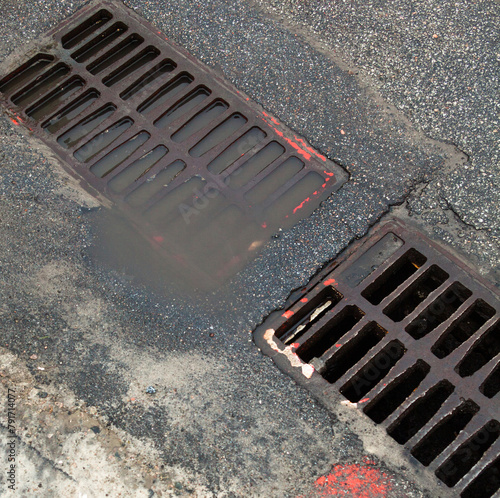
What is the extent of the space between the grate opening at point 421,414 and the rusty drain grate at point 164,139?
1103mm

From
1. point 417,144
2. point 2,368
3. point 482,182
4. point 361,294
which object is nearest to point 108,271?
point 2,368

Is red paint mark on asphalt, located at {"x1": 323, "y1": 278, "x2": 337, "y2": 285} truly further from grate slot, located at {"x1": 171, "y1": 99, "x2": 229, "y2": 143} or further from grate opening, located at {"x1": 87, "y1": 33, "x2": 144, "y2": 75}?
grate opening, located at {"x1": 87, "y1": 33, "x2": 144, "y2": 75}

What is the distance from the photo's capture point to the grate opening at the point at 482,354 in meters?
2.70

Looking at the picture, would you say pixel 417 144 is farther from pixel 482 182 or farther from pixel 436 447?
pixel 436 447

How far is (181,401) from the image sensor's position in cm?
251

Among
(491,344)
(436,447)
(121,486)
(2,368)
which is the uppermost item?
(491,344)

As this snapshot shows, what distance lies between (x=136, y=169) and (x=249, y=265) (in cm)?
87

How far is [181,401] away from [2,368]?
2.82ft

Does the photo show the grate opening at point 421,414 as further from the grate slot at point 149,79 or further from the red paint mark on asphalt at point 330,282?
the grate slot at point 149,79

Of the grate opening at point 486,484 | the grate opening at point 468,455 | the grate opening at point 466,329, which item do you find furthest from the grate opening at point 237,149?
the grate opening at point 486,484

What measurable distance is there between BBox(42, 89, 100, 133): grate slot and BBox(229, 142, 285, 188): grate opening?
1017mm

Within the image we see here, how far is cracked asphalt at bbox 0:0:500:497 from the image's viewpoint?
2.40 metres

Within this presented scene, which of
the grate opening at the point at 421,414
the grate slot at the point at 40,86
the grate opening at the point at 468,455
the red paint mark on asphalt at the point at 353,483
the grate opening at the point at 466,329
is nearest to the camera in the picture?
the red paint mark on asphalt at the point at 353,483

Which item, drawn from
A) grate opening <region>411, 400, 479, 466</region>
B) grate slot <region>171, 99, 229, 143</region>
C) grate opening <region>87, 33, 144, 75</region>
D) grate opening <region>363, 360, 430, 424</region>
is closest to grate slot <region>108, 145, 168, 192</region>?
grate slot <region>171, 99, 229, 143</region>
